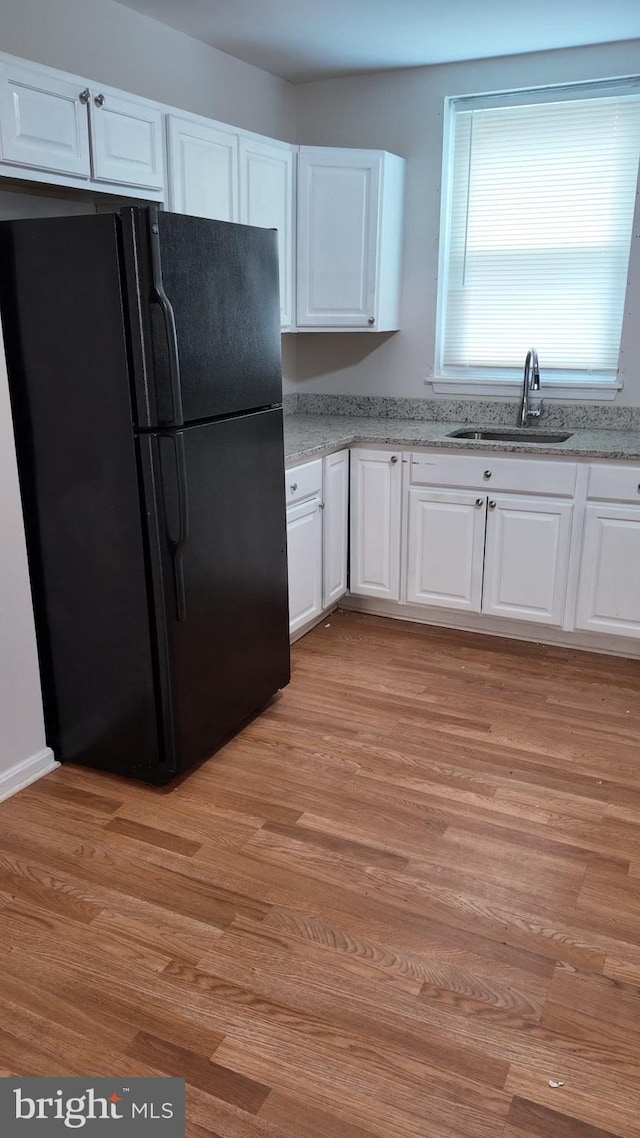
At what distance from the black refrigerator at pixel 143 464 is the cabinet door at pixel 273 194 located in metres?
0.87

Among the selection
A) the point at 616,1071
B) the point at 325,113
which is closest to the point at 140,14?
the point at 325,113

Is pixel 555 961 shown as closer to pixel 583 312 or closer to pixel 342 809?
Answer: pixel 342 809

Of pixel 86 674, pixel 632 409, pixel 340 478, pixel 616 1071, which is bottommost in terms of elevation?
pixel 616 1071

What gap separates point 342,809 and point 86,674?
887mm

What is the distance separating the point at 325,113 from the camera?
4078 millimetres

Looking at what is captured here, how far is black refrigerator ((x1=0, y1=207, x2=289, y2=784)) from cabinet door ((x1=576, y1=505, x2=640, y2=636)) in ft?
4.59

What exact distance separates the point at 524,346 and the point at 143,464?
235cm

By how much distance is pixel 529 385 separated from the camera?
3.86m

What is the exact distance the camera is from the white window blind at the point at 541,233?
3.63 meters

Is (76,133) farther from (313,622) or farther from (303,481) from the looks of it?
(313,622)

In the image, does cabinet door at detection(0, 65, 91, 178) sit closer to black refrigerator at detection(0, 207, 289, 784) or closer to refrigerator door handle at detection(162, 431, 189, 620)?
black refrigerator at detection(0, 207, 289, 784)

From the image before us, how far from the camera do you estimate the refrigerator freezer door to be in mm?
2170

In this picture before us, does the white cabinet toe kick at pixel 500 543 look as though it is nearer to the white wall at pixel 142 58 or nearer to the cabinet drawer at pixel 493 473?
the cabinet drawer at pixel 493 473

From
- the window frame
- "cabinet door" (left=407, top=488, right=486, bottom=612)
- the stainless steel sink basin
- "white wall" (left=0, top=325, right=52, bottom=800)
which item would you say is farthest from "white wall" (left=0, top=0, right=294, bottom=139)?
"cabinet door" (left=407, top=488, right=486, bottom=612)
